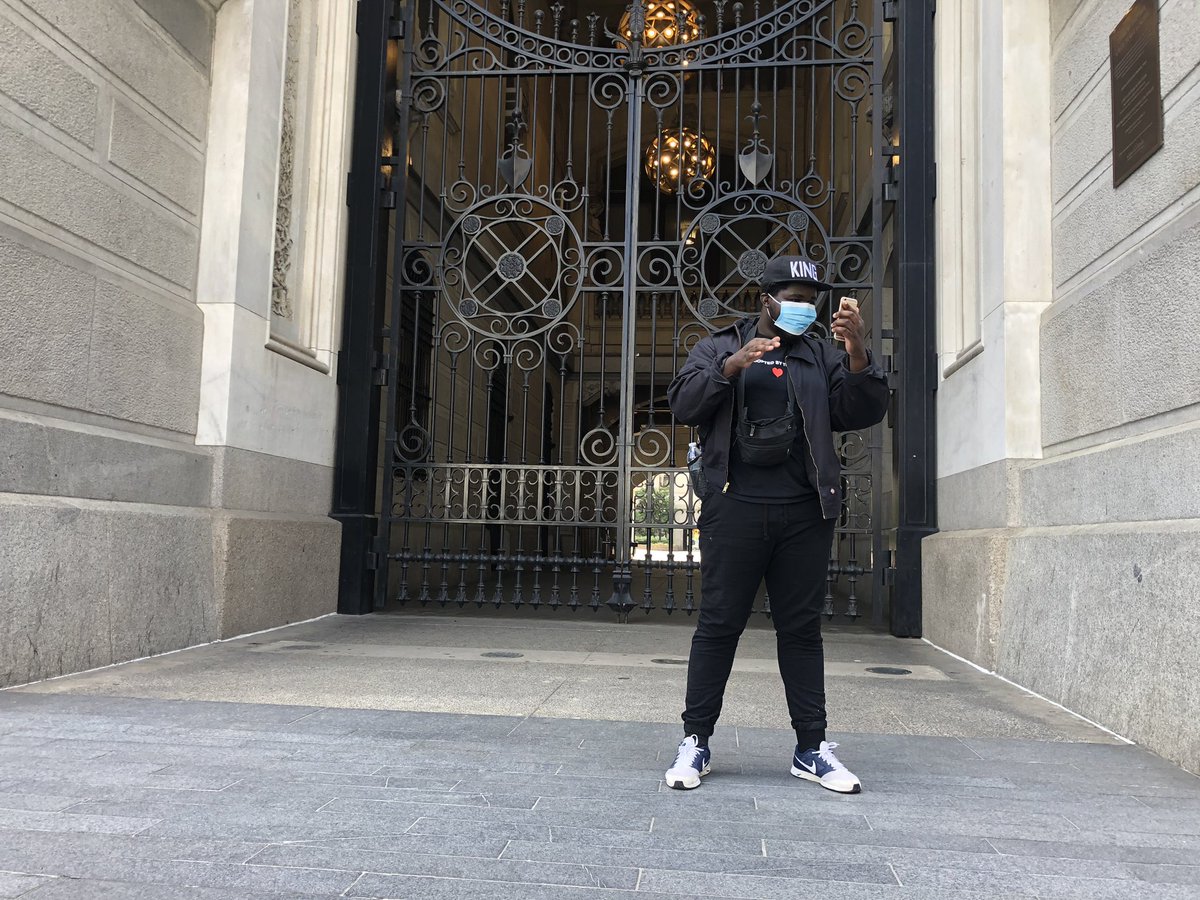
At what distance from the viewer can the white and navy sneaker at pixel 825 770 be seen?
2984mm

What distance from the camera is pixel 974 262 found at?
669cm

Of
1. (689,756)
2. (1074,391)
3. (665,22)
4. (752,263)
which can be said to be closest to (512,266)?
(752,263)

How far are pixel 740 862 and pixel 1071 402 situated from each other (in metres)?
3.42

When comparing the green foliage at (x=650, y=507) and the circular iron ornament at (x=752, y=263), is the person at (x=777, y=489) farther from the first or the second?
the circular iron ornament at (x=752, y=263)

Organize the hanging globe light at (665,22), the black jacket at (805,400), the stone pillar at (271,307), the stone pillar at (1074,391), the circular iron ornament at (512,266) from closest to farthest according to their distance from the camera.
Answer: the black jacket at (805,400) → the stone pillar at (1074,391) → the stone pillar at (271,307) → the circular iron ornament at (512,266) → the hanging globe light at (665,22)

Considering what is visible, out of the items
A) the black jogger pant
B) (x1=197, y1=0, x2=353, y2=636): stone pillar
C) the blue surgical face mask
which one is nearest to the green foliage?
(x1=197, y1=0, x2=353, y2=636): stone pillar

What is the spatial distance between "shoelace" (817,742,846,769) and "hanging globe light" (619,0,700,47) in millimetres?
7174

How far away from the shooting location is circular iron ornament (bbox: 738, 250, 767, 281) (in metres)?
7.51

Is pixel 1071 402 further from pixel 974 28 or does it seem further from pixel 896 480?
pixel 974 28

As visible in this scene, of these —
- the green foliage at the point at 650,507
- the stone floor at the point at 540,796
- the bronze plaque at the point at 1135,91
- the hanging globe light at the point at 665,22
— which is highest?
the hanging globe light at the point at 665,22

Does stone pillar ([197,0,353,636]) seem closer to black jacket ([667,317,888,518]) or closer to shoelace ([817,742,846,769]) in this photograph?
black jacket ([667,317,888,518])

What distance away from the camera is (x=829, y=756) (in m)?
3.10

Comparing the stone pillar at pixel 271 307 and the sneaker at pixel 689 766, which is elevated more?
the stone pillar at pixel 271 307

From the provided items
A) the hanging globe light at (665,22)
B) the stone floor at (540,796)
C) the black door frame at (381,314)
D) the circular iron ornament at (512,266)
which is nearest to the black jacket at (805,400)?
the stone floor at (540,796)
